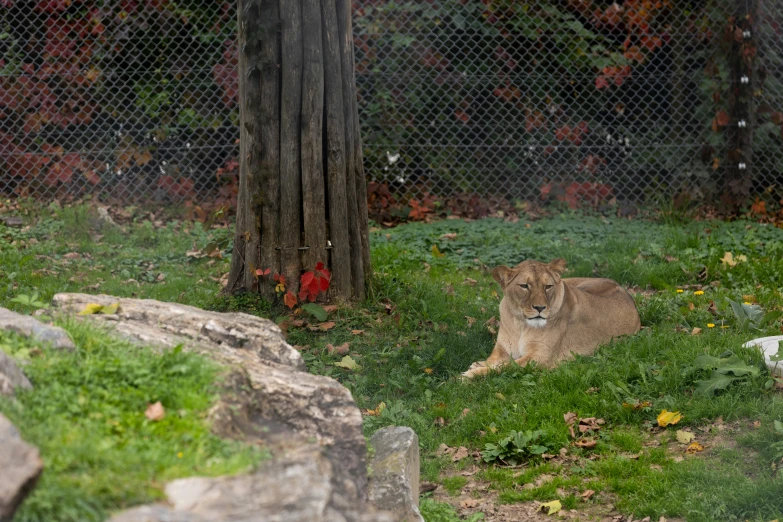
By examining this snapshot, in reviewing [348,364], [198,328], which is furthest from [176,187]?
[198,328]

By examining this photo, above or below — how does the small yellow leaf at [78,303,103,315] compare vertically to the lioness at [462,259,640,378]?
above

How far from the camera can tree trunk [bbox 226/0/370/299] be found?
275 inches

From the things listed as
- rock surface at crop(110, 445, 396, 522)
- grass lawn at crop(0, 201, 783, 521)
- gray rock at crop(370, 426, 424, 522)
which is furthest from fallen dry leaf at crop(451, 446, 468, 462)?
rock surface at crop(110, 445, 396, 522)

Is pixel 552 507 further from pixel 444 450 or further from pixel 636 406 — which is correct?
pixel 636 406

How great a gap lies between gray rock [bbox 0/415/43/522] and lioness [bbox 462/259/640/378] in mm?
4113

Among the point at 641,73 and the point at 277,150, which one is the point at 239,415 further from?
the point at 641,73

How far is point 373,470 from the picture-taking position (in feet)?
13.8

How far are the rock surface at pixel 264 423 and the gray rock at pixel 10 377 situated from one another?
0.60 meters

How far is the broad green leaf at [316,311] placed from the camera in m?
7.03

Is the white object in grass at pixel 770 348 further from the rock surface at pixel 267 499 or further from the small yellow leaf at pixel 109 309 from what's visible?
the small yellow leaf at pixel 109 309

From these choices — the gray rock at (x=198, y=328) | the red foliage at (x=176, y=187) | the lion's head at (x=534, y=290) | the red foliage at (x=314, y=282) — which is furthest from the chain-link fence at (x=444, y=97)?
the gray rock at (x=198, y=328)

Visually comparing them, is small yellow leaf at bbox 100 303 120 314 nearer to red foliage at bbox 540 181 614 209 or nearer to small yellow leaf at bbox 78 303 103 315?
small yellow leaf at bbox 78 303 103 315

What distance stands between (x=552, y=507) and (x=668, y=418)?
1.12m

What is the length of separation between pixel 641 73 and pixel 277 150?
6.00 metres
